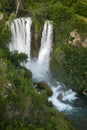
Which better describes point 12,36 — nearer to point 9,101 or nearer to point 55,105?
point 55,105

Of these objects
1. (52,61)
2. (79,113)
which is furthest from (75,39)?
(79,113)

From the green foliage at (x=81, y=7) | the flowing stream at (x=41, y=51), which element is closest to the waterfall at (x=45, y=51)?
the flowing stream at (x=41, y=51)

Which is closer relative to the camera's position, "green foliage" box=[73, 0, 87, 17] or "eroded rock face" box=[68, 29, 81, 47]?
"eroded rock face" box=[68, 29, 81, 47]

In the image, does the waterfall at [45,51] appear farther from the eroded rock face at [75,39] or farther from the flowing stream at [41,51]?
the eroded rock face at [75,39]

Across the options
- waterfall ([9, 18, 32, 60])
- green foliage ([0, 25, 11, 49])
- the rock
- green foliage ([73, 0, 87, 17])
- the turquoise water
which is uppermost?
green foliage ([73, 0, 87, 17])

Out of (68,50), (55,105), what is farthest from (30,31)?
(55,105)

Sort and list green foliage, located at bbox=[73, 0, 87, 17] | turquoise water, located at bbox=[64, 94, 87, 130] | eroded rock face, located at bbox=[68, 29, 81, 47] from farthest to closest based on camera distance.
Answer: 1. green foliage, located at bbox=[73, 0, 87, 17]
2. eroded rock face, located at bbox=[68, 29, 81, 47]
3. turquoise water, located at bbox=[64, 94, 87, 130]

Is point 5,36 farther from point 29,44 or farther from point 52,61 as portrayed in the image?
point 52,61

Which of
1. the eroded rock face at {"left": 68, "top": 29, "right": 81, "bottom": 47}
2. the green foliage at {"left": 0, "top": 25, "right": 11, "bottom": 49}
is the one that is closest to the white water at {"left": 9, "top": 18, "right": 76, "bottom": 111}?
the green foliage at {"left": 0, "top": 25, "right": 11, "bottom": 49}

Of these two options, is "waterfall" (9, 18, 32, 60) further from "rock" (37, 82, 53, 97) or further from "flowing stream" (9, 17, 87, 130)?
"rock" (37, 82, 53, 97)
